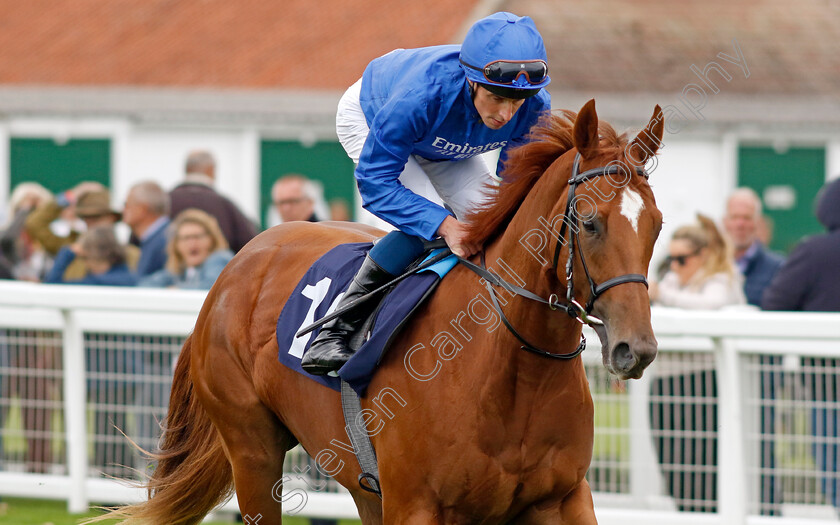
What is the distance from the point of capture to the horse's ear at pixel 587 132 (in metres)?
3.03

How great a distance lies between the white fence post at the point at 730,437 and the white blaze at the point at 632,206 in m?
2.58

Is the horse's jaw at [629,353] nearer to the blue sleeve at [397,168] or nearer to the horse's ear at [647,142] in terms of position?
the horse's ear at [647,142]

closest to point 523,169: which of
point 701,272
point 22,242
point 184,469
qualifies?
point 184,469

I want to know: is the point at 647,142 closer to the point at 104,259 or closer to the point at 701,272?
the point at 701,272

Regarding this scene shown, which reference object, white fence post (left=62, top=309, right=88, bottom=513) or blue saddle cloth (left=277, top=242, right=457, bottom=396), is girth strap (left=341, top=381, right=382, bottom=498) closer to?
blue saddle cloth (left=277, top=242, right=457, bottom=396)

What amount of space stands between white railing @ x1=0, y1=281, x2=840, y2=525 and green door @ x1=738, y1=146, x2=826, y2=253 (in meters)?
14.1

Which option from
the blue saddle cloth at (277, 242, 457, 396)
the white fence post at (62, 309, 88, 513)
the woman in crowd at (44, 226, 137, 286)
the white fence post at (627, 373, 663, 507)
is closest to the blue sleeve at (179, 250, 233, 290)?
the woman in crowd at (44, 226, 137, 286)

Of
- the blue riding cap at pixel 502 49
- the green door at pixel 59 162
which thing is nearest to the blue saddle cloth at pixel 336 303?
the blue riding cap at pixel 502 49

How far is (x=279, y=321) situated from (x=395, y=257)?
0.73m

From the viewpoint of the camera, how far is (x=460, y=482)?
3.34 m

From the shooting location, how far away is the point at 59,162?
20.6 meters

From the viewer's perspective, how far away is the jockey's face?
3424mm

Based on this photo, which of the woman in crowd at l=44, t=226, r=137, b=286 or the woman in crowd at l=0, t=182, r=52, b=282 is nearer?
the woman in crowd at l=44, t=226, r=137, b=286

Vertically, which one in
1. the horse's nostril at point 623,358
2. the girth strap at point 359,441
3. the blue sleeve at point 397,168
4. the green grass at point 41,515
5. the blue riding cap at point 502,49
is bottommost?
the green grass at point 41,515
